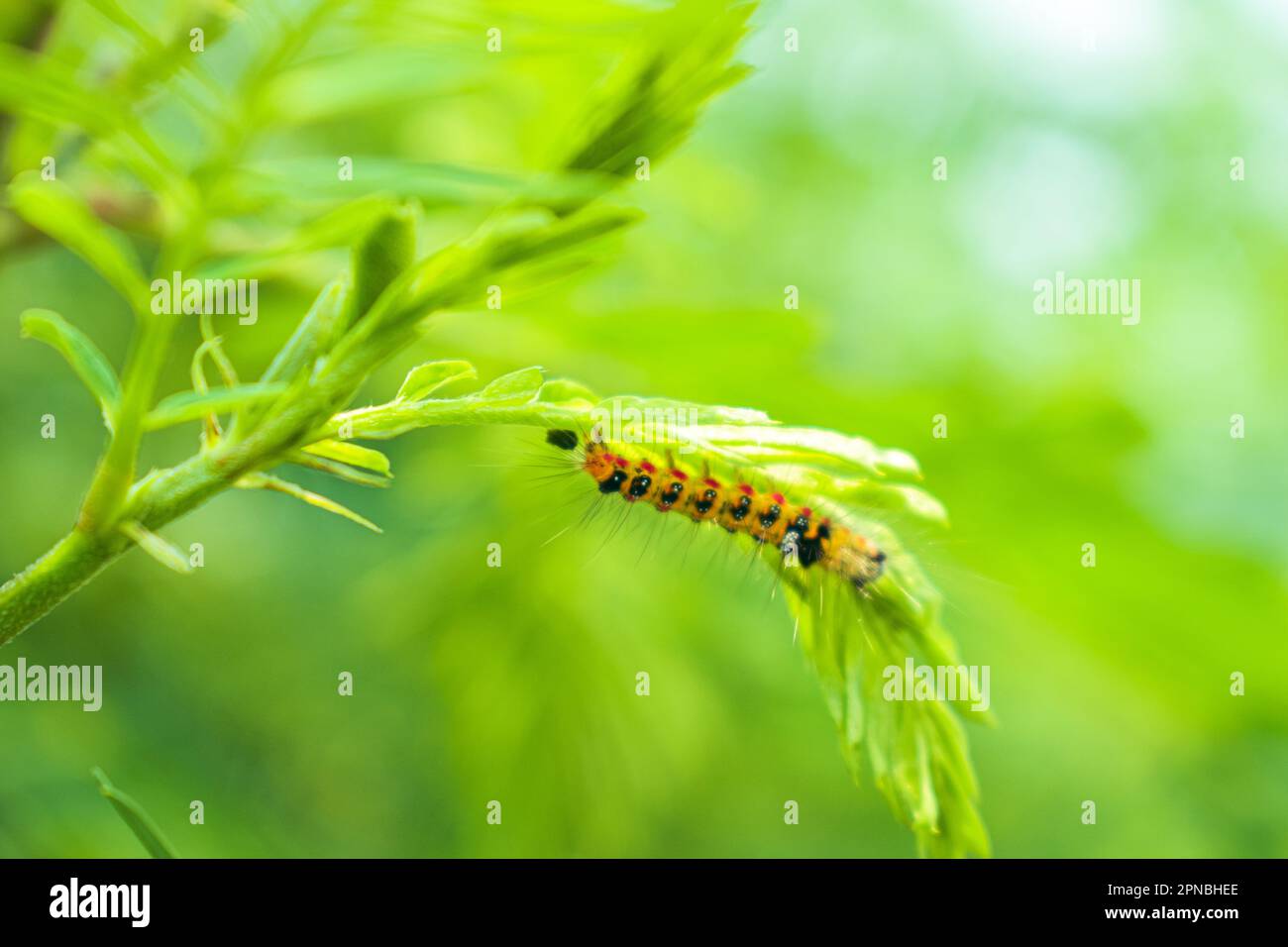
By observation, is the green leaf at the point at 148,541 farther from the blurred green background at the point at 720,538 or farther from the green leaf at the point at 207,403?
the blurred green background at the point at 720,538

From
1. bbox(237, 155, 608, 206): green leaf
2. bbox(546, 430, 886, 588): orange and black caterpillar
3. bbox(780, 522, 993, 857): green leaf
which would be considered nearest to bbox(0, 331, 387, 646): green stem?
bbox(237, 155, 608, 206): green leaf

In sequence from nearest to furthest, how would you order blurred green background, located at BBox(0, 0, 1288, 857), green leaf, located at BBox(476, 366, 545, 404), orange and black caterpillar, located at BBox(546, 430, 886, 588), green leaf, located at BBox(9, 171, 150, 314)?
green leaf, located at BBox(9, 171, 150, 314)
green leaf, located at BBox(476, 366, 545, 404)
orange and black caterpillar, located at BBox(546, 430, 886, 588)
blurred green background, located at BBox(0, 0, 1288, 857)

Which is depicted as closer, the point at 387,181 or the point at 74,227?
the point at 74,227

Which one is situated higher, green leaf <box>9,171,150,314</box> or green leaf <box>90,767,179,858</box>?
green leaf <box>9,171,150,314</box>

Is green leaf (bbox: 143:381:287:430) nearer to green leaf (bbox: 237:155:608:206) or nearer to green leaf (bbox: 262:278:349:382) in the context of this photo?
green leaf (bbox: 262:278:349:382)

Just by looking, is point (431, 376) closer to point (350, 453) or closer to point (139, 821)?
point (350, 453)

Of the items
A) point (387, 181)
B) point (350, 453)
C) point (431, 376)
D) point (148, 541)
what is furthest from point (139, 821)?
point (387, 181)

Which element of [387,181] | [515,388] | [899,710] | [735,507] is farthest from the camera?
[735,507]
